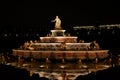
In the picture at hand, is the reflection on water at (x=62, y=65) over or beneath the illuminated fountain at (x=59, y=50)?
beneath

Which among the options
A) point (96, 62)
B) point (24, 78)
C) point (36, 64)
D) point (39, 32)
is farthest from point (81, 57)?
point (39, 32)

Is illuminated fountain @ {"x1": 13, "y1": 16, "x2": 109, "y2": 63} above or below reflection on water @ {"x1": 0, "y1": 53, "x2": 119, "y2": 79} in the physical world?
above

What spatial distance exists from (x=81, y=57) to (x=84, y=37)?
32940mm

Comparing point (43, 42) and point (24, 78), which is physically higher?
point (43, 42)

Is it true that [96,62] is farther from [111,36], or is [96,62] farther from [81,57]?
[111,36]

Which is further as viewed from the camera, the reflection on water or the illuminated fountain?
the illuminated fountain

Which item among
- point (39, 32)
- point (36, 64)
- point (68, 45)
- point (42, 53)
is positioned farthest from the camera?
point (39, 32)

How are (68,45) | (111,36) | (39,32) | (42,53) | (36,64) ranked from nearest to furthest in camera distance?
(36,64) → (42,53) → (68,45) → (111,36) → (39,32)

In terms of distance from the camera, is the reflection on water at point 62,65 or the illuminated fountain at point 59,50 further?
the illuminated fountain at point 59,50

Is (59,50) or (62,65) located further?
(59,50)

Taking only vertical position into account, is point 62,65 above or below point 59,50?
below

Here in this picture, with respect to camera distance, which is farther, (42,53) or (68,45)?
(68,45)

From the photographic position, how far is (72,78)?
2930 cm

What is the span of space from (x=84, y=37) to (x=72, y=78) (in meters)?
32.0
